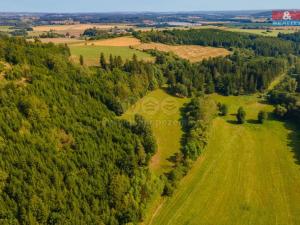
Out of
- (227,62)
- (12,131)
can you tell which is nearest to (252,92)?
(227,62)

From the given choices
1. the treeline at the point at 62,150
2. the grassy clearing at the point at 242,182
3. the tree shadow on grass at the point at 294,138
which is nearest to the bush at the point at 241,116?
the grassy clearing at the point at 242,182

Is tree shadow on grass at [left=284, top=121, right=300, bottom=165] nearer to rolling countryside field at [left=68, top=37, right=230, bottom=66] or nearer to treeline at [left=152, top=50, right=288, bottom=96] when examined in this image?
treeline at [left=152, top=50, right=288, bottom=96]

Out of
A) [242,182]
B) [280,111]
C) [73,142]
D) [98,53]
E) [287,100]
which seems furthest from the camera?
[98,53]

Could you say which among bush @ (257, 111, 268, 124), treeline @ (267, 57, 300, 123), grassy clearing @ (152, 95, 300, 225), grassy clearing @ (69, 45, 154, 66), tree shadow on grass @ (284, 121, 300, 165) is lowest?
grassy clearing @ (152, 95, 300, 225)

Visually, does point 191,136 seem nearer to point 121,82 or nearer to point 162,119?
point 162,119

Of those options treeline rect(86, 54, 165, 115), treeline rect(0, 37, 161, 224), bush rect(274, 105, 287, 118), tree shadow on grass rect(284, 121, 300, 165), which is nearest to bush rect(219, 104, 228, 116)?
bush rect(274, 105, 287, 118)

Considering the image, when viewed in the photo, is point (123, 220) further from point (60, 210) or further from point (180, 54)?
point (180, 54)

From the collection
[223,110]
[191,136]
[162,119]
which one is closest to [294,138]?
[223,110]
